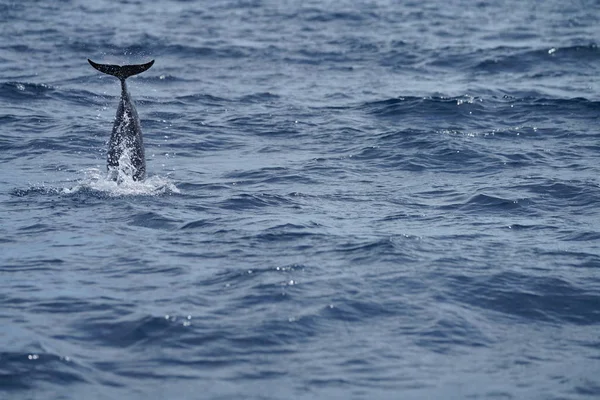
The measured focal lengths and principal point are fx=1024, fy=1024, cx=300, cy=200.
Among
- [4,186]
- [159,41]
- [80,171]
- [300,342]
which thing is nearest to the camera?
[300,342]

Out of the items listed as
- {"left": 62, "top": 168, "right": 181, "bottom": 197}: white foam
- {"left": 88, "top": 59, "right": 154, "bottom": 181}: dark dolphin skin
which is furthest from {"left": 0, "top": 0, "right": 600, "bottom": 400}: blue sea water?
{"left": 88, "top": 59, "right": 154, "bottom": 181}: dark dolphin skin

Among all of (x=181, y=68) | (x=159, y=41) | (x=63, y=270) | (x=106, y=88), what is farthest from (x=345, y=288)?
(x=159, y=41)

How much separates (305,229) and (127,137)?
3.97 metres

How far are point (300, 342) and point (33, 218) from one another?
613 centimetres

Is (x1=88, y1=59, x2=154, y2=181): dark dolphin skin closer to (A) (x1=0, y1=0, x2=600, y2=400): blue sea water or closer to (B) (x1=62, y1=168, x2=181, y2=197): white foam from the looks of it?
(B) (x1=62, y1=168, x2=181, y2=197): white foam

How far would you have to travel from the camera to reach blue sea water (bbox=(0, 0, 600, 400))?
10844 mm

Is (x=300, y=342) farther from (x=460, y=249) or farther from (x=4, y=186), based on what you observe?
(x=4, y=186)

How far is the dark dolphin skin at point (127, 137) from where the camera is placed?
1728cm

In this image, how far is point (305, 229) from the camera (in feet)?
50.2

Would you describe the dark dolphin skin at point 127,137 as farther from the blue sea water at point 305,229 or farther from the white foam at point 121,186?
the blue sea water at point 305,229

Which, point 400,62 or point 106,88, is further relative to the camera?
point 400,62

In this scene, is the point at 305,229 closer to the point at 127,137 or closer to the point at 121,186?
the point at 121,186

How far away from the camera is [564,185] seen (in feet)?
59.3

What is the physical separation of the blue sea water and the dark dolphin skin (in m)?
0.45
